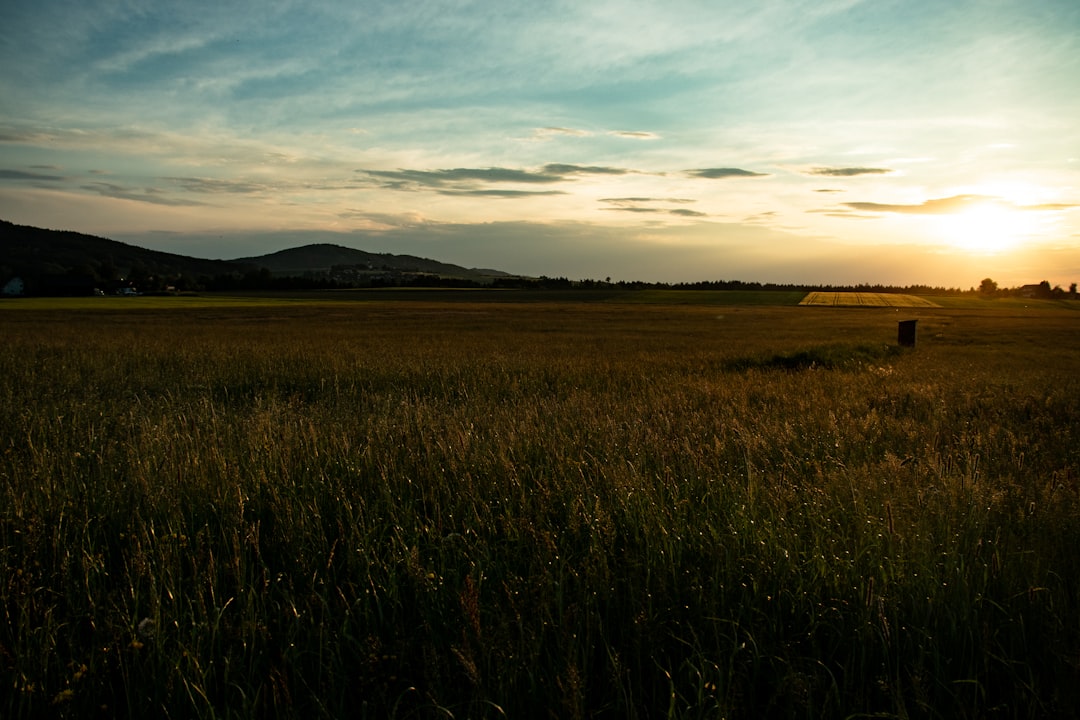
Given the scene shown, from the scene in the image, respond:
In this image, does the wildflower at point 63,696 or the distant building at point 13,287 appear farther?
the distant building at point 13,287

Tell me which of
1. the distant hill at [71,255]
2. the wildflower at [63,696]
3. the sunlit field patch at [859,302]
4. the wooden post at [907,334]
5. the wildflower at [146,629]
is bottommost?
the wildflower at [63,696]

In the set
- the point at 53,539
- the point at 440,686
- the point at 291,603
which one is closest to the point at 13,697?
the point at 291,603

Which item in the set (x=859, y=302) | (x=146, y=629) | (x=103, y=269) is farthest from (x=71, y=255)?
(x=146, y=629)

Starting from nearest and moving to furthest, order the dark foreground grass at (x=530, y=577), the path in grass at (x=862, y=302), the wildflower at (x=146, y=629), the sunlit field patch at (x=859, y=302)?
the dark foreground grass at (x=530, y=577)
the wildflower at (x=146, y=629)
the sunlit field patch at (x=859, y=302)
the path in grass at (x=862, y=302)

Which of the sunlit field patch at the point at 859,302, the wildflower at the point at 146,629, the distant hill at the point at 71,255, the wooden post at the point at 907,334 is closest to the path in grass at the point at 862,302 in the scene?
the sunlit field patch at the point at 859,302

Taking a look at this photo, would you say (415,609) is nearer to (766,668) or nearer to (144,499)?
(766,668)

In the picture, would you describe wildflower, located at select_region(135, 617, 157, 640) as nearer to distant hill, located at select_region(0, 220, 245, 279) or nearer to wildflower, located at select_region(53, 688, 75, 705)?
A: wildflower, located at select_region(53, 688, 75, 705)

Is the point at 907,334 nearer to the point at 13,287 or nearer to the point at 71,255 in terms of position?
the point at 13,287

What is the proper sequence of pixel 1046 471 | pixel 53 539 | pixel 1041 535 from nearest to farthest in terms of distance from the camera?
pixel 53 539 < pixel 1041 535 < pixel 1046 471

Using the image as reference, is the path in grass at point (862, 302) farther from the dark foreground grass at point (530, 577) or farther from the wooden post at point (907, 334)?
the dark foreground grass at point (530, 577)

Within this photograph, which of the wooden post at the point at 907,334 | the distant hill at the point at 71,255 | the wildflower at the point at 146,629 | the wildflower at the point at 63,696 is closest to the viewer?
the wildflower at the point at 63,696

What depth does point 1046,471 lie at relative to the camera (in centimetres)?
662

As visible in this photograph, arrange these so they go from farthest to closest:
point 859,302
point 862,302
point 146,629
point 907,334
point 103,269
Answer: point 103,269 < point 862,302 < point 859,302 < point 907,334 < point 146,629

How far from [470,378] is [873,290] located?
147m
